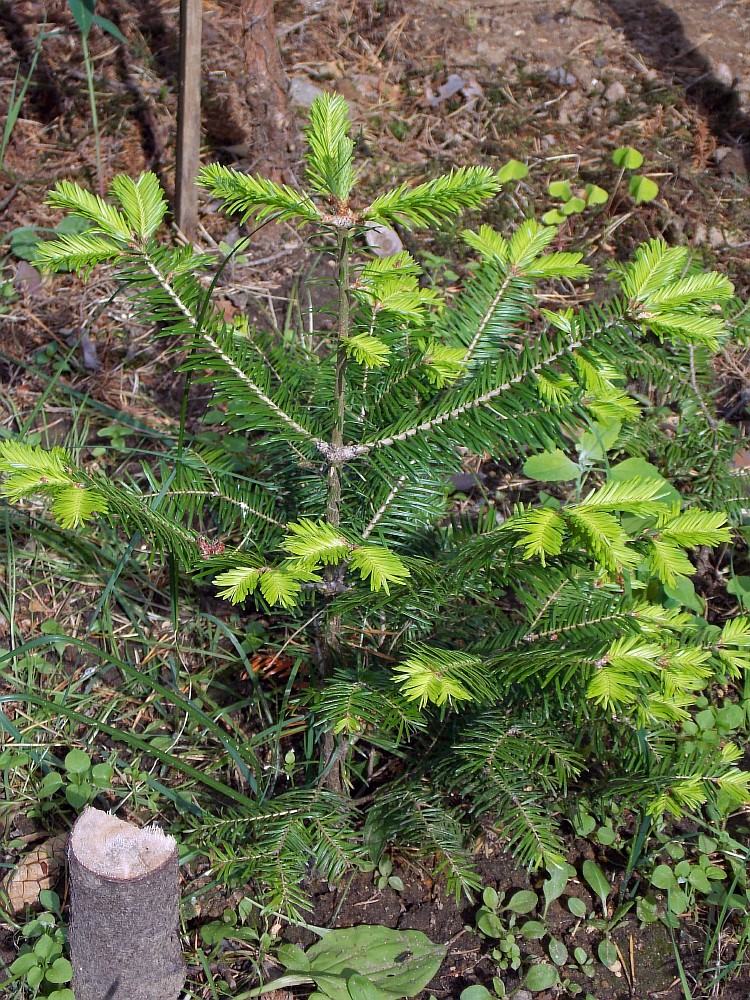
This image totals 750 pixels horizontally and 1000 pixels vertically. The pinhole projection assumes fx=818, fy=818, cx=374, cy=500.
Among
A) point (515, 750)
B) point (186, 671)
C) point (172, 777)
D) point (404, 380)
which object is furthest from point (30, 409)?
point (515, 750)

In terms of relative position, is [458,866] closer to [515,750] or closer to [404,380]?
[515,750]

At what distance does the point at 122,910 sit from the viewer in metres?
1.43

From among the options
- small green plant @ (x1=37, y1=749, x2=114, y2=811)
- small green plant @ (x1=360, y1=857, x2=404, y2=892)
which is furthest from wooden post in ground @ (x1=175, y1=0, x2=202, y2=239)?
small green plant @ (x1=360, y1=857, x2=404, y2=892)

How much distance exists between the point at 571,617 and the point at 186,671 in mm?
1076

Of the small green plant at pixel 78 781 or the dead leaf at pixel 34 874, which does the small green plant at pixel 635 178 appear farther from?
the dead leaf at pixel 34 874

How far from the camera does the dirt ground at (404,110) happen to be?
2824 millimetres

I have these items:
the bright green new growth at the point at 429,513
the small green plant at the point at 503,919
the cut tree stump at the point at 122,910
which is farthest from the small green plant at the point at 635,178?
the cut tree stump at the point at 122,910

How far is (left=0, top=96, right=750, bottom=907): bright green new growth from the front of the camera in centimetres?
116

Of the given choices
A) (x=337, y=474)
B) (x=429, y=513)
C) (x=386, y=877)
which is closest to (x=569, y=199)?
(x=429, y=513)

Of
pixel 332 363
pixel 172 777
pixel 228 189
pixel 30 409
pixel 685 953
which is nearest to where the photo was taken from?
pixel 228 189

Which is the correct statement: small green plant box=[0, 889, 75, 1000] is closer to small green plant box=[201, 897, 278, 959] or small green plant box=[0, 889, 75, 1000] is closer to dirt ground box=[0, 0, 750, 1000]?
small green plant box=[201, 897, 278, 959]

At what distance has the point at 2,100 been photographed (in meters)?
3.27

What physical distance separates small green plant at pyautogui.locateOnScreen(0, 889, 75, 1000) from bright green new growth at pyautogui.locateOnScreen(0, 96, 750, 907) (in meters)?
0.41

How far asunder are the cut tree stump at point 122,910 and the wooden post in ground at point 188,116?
194 centimetres
